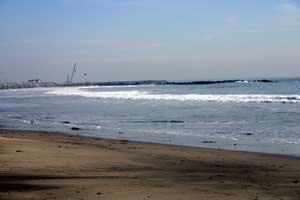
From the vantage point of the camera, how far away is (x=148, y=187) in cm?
816

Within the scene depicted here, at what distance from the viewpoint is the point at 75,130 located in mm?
23578

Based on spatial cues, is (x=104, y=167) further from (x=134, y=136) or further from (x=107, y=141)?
(x=134, y=136)

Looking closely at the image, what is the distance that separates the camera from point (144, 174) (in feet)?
32.1

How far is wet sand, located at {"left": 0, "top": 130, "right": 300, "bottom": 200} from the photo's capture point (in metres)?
7.68

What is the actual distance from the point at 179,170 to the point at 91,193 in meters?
3.23

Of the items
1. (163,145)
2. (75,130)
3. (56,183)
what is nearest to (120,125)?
(75,130)

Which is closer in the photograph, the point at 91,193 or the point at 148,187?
the point at 91,193

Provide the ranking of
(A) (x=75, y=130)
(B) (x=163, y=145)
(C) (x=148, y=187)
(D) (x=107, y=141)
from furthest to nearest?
(A) (x=75, y=130) < (D) (x=107, y=141) < (B) (x=163, y=145) < (C) (x=148, y=187)

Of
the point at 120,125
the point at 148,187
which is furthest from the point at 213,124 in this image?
the point at 148,187

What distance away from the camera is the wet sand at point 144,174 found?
7.68 meters

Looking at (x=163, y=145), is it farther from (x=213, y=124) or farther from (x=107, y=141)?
(x=213, y=124)

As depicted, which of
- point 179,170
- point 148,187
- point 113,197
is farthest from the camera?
point 179,170

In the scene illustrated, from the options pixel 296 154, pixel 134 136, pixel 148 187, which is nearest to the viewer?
pixel 148 187

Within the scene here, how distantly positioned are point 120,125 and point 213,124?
4779 mm
